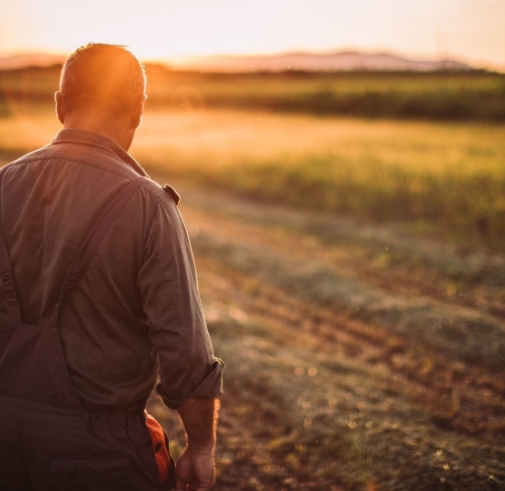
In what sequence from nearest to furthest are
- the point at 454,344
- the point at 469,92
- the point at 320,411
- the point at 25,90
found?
the point at 320,411
the point at 454,344
the point at 469,92
the point at 25,90

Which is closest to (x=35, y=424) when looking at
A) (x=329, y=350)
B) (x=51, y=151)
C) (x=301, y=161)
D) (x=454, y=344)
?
(x=51, y=151)

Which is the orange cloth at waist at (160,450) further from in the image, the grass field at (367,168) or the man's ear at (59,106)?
the grass field at (367,168)

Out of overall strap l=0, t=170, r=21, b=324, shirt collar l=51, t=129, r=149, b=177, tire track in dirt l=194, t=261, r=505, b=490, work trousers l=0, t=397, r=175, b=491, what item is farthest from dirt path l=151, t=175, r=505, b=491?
shirt collar l=51, t=129, r=149, b=177

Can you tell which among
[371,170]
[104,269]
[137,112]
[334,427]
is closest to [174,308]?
[104,269]

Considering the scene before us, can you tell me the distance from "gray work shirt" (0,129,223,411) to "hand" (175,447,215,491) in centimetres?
23

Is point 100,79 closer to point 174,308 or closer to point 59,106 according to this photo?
point 59,106

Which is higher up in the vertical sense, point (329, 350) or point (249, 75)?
point (249, 75)

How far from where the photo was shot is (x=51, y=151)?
5.59 feet

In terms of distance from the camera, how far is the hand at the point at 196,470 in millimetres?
1808

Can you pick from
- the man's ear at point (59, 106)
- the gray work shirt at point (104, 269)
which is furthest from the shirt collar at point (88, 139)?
the man's ear at point (59, 106)

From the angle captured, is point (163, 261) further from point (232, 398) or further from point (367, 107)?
point (367, 107)

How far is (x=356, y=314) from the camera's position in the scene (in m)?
6.23

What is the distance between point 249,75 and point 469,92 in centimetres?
4155

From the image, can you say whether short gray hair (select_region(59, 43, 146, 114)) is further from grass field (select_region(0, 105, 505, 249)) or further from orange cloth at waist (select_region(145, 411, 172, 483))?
grass field (select_region(0, 105, 505, 249))
